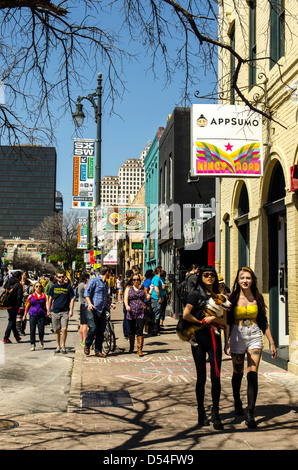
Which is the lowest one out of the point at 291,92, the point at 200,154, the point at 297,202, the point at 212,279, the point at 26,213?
the point at 212,279

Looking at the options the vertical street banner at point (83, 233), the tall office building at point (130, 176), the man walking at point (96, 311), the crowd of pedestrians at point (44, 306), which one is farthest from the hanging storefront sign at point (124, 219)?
the tall office building at point (130, 176)

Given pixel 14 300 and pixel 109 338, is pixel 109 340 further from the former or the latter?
pixel 14 300

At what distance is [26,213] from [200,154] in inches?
6746

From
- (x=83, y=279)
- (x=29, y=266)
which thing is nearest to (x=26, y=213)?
(x=29, y=266)

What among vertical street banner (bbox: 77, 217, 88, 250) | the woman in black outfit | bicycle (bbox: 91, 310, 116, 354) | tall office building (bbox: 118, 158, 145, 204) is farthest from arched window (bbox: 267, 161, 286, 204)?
tall office building (bbox: 118, 158, 145, 204)

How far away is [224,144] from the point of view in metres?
10.3

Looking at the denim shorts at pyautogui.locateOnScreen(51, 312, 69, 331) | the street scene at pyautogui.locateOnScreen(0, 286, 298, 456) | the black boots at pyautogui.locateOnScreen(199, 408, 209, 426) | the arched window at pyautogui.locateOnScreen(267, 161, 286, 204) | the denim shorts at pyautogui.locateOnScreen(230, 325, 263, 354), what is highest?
the arched window at pyautogui.locateOnScreen(267, 161, 286, 204)

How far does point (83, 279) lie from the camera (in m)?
14.7

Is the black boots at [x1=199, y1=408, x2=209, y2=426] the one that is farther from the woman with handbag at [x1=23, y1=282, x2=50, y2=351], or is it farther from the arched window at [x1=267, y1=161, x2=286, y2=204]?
the woman with handbag at [x1=23, y1=282, x2=50, y2=351]

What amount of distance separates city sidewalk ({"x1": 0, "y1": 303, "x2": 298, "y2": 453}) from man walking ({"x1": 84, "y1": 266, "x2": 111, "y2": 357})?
3.84 ft

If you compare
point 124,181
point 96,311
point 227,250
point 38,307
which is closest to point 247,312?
point 96,311

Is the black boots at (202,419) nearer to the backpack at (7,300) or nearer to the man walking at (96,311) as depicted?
the man walking at (96,311)

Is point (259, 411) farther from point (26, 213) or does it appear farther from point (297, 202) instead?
point (26, 213)

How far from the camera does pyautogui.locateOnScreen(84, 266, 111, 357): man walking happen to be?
10.8 metres
